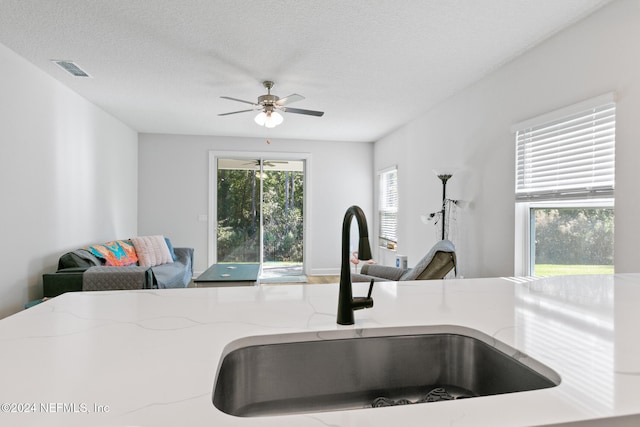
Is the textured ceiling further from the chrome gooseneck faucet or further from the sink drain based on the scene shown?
the sink drain

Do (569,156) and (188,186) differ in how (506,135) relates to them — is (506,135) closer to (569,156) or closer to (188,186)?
(569,156)

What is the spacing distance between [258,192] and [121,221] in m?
2.23

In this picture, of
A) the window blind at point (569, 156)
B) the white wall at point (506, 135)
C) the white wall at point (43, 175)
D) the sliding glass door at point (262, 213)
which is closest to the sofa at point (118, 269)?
the white wall at point (43, 175)

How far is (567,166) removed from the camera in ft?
8.76

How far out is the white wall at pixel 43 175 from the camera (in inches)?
120

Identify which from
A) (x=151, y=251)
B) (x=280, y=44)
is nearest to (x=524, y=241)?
(x=280, y=44)

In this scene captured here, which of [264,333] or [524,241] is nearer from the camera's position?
[264,333]

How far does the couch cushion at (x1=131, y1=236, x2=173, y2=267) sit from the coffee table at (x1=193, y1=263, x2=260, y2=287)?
1.03 meters

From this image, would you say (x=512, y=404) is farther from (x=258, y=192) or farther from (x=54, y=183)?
(x=258, y=192)

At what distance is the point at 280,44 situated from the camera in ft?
9.57

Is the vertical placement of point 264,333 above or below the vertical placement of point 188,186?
below

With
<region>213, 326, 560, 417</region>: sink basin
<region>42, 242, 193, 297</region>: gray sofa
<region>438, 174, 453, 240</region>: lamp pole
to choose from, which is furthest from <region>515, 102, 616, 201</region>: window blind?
<region>42, 242, 193, 297</region>: gray sofa

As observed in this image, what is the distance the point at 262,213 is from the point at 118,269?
3.33 metres

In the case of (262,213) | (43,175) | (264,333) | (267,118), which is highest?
(267,118)
